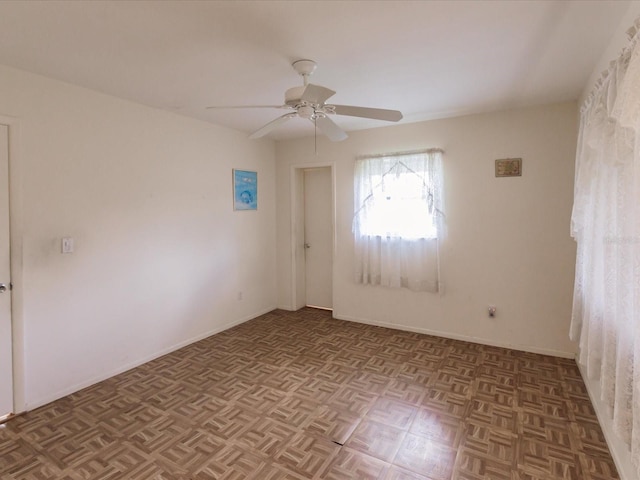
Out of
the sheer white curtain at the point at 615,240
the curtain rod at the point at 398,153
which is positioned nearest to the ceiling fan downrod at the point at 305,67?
the sheer white curtain at the point at 615,240

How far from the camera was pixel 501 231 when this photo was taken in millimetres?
3625

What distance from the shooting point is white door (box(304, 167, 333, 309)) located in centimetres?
499

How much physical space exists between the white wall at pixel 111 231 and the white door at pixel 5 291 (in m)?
0.07

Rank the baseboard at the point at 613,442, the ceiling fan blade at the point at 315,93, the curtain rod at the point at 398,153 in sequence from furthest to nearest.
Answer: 1. the curtain rod at the point at 398,153
2. the ceiling fan blade at the point at 315,93
3. the baseboard at the point at 613,442

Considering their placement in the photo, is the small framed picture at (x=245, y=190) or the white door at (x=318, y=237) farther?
the white door at (x=318, y=237)

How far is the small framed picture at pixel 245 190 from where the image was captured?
4.39 m

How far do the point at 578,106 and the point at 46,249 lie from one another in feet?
15.6

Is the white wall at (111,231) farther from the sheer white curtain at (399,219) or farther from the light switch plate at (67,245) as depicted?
the sheer white curtain at (399,219)

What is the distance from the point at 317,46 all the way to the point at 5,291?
279cm

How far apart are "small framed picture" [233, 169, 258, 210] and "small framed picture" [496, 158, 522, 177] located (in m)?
2.99

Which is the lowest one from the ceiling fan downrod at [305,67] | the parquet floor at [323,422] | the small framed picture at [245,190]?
the parquet floor at [323,422]

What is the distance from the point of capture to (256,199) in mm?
4762

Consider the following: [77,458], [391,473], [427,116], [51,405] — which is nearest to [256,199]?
[427,116]

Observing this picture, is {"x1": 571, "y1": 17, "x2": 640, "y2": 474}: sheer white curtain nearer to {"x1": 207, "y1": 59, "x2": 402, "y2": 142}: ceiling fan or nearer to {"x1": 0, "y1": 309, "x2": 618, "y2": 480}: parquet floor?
{"x1": 0, "y1": 309, "x2": 618, "y2": 480}: parquet floor
